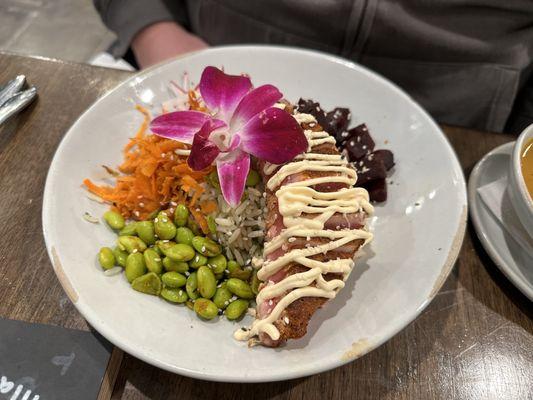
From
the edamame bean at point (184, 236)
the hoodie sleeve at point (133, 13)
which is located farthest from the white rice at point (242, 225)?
the hoodie sleeve at point (133, 13)

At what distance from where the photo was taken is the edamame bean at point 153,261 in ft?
5.12

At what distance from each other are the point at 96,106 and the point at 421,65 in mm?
1770

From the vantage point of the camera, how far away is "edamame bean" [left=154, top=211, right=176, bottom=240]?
162 cm

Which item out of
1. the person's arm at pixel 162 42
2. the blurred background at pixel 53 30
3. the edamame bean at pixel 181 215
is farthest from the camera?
the blurred background at pixel 53 30

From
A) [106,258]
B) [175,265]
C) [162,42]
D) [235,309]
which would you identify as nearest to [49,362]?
[106,258]

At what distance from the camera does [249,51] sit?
2.20 metres

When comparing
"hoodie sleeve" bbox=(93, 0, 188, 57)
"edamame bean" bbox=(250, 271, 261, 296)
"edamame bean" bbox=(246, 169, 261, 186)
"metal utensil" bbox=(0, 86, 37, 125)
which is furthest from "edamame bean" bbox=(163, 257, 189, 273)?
"hoodie sleeve" bbox=(93, 0, 188, 57)

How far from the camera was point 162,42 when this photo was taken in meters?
2.74

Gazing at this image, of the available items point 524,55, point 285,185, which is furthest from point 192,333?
point 524,55

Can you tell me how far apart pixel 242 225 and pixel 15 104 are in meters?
1.34

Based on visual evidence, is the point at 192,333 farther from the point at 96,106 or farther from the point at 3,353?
the point at 96,106

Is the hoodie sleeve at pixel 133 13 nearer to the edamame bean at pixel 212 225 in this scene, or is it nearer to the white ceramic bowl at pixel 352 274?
the white ceramic bowl at pixel 352 274

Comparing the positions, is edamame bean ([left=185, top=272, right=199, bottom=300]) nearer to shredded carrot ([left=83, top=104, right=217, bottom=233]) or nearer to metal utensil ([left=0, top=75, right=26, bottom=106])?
shredded carrot ([left=83, top=104, right=217, bottom=233])

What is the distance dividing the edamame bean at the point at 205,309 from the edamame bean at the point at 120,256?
32 centimetres
